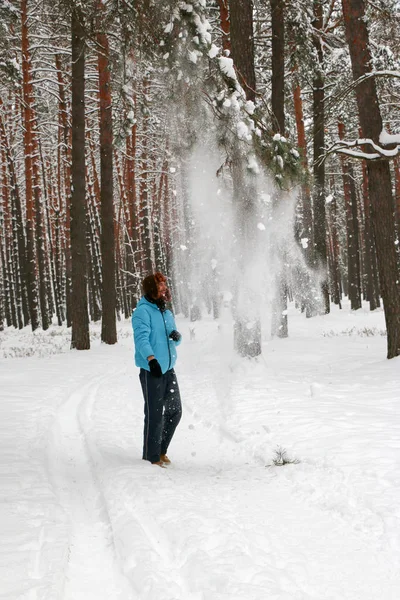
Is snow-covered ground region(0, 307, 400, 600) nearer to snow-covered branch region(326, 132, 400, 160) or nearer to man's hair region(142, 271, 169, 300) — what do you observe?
man's hair region(142, 271, 169, 300)

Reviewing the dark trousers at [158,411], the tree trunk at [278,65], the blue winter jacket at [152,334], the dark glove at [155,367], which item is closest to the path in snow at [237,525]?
the dark trousers at [158,411]

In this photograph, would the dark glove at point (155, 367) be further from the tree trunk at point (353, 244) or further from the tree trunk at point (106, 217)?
the tree trunk at point (353, 244)

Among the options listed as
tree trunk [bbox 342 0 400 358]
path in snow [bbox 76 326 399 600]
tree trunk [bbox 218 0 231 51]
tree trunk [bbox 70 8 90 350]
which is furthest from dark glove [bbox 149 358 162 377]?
tree trunk [bbox 218 0 231 51]

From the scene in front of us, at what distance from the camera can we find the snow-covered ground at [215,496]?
296 cm

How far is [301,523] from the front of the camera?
3.65m

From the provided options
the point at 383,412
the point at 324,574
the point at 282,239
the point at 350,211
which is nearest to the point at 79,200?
the point at 282,239

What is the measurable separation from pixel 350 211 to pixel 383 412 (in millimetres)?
21732

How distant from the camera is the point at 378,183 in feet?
29.1

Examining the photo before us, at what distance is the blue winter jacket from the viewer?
16.8ft

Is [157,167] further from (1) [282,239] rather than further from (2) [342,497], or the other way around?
(2) [342,497]

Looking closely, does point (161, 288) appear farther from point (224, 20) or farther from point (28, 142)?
point (28, 142)

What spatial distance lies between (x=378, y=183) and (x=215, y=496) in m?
6.54

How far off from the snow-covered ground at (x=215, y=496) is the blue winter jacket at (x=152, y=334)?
1068mm

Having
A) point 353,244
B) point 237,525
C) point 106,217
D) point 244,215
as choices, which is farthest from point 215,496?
point 353,244
